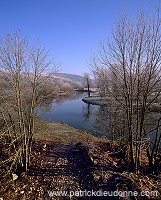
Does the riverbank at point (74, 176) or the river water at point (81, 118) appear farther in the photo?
the river water at point (81, 118)

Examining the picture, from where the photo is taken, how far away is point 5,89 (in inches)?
374

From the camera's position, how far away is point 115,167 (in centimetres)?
955

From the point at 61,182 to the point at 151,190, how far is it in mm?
3189

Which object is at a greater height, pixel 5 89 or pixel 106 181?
pixel 5 89

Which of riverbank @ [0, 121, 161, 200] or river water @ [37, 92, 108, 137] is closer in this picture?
riverbank @ [0, 121, 161, 200]

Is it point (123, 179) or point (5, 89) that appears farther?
point (5, 89)

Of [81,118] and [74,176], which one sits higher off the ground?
[74,176]

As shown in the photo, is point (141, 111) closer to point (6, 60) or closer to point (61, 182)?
point (61, 182)

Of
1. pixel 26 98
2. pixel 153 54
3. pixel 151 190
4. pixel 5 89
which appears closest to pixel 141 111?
pixel 153 54

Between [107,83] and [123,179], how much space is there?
16.1 ft

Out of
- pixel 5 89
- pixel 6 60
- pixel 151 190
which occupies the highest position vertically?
pixel 6 60

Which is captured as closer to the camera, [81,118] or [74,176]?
[74,176]

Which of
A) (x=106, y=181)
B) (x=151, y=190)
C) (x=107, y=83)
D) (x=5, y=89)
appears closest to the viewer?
(x=151, y=190)

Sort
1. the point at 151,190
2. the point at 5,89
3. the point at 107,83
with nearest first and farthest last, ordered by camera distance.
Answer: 1. the point at 151,190
2. the point at 5,89
3. the point at 107,83
